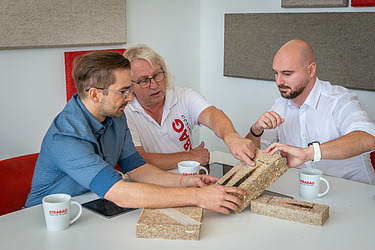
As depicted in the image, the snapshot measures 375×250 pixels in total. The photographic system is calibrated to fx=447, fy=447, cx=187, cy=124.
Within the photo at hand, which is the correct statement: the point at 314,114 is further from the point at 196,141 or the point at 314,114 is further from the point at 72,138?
the point at 196,141

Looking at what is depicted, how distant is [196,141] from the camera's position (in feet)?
14.1

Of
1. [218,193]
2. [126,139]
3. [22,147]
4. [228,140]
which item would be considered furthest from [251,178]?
[22,147]

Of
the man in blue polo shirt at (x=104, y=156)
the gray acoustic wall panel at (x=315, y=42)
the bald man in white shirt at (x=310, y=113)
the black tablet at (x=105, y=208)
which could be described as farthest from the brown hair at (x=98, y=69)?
the gray acoustic wall panel at (x=315, y=42)

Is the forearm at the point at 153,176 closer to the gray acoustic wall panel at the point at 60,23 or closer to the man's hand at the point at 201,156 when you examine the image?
the man's hand at the point at 201,156

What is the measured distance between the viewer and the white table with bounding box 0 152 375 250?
1.37 m

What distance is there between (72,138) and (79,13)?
1733 mm

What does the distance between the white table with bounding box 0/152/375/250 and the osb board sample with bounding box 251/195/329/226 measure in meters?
0.02

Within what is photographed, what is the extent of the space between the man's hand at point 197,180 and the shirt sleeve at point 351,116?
0.78 meters

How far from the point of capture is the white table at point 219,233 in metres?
1.37

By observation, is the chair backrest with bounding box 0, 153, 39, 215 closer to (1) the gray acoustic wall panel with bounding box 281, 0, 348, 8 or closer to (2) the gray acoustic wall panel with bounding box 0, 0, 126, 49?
(2) the gray acoustic wall panel with bounding box 0, 0, 126, 49

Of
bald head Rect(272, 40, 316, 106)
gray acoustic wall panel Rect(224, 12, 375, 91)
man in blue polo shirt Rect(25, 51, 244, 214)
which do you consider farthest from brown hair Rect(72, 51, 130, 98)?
gray acoustic wall panel Rect(224, 12, 375, 91)

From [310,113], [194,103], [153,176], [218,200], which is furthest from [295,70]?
[218,200]

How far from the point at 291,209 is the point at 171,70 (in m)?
2.57

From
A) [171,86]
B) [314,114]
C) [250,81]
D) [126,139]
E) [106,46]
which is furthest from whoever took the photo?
[250,81]
